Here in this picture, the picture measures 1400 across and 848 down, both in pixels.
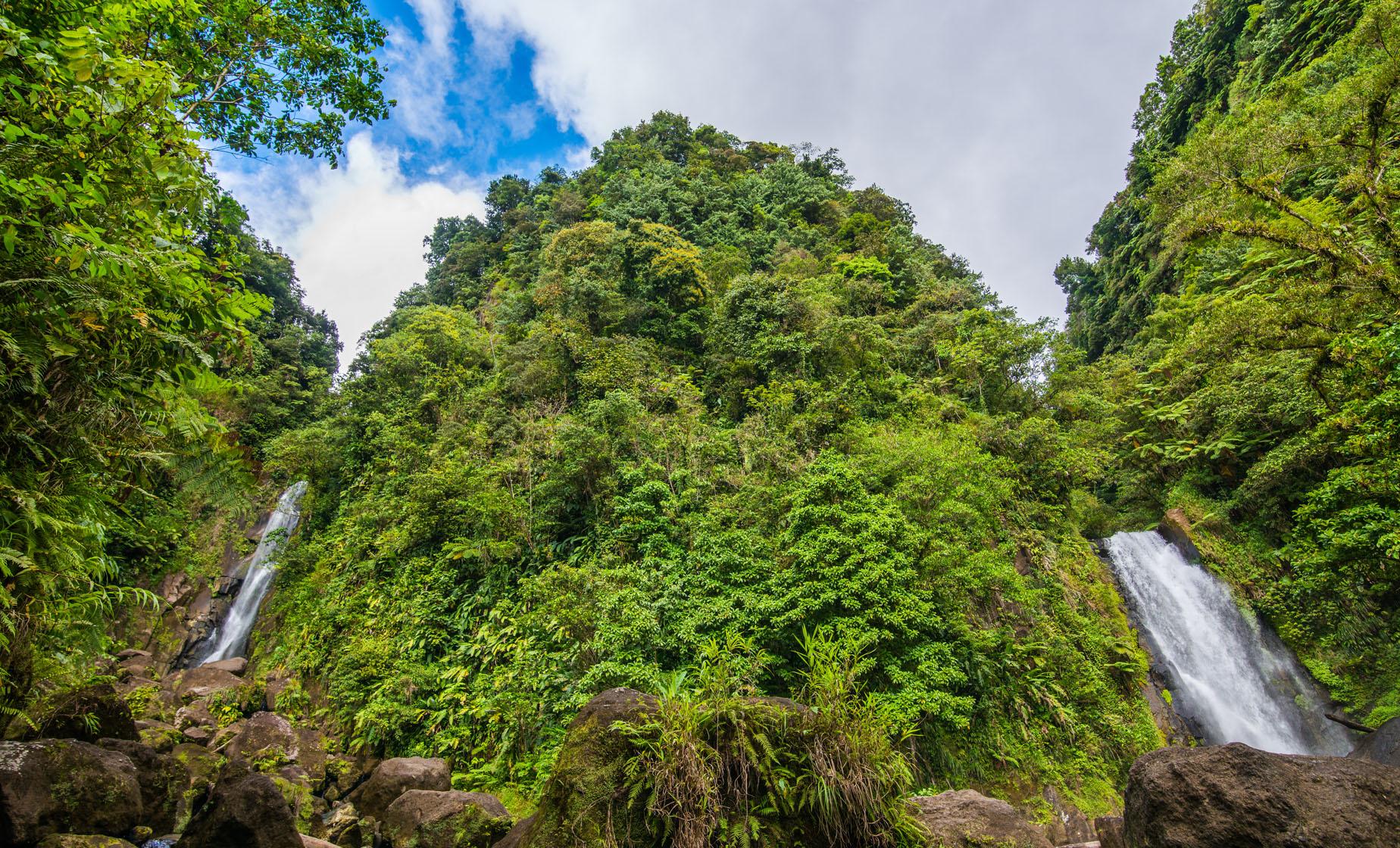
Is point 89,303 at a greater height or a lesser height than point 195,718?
greater

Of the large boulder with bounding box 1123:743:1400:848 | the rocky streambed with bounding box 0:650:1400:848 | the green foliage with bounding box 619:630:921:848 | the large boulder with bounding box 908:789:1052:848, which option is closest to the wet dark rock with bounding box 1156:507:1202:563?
the rocky streambed with bounding box 0:650:1400:848

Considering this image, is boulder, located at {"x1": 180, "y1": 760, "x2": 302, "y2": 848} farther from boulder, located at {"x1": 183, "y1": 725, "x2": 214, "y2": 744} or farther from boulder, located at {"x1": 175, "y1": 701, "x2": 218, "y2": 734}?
boulder, located at {"x1": 175, "y1": 701, "x2": 218, "y2": 734}

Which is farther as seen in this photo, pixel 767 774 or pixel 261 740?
pixel 261 740

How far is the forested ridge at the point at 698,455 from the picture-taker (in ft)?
8.25

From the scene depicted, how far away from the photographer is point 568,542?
10.9m

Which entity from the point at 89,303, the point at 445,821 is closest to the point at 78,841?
the point at 445,821

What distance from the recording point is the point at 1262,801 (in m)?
3.47

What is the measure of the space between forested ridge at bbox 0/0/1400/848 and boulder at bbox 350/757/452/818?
0.64 meters

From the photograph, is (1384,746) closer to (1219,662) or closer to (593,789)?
(1219,662)

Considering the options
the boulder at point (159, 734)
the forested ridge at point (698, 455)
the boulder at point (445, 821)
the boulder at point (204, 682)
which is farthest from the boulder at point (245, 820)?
the boulder at point (204, 682)

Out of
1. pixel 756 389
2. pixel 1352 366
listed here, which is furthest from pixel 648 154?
pixel 1352 366

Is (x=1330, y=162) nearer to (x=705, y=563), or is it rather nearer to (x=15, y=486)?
(x=705, y=563)

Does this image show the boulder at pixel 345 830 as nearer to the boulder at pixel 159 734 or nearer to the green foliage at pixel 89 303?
the boulder at pixel 159 734

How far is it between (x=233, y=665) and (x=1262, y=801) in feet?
56.4
